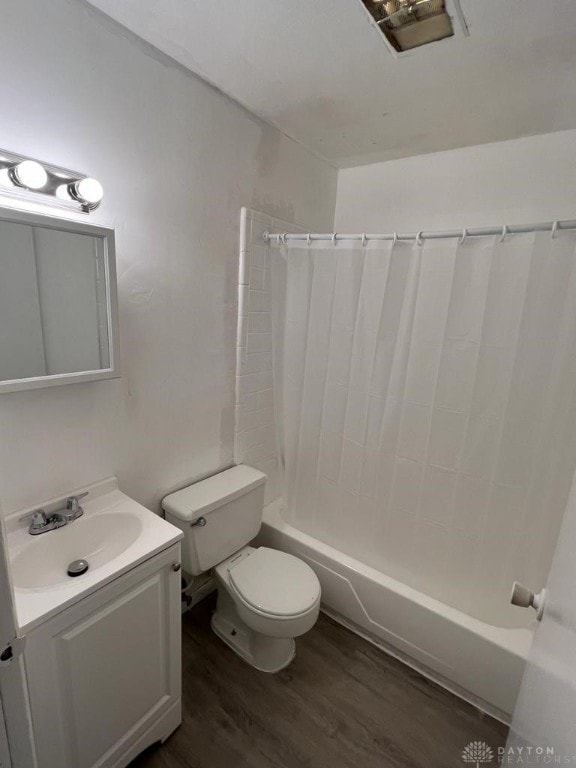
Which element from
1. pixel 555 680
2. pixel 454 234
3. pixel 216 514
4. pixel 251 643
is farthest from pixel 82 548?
pixel 454 234

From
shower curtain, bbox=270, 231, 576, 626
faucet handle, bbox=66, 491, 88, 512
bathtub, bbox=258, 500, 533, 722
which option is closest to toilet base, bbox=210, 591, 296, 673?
bathtub, bbox=258, 500, 533, 722

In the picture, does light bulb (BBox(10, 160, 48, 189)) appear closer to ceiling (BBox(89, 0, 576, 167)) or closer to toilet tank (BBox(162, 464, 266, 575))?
ceiling (BBox(89, 0, 576, 167))

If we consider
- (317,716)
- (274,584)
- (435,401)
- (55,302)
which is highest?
(55,302)

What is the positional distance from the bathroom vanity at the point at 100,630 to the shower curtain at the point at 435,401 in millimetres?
924

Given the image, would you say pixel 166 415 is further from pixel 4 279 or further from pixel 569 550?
pixel 569 550

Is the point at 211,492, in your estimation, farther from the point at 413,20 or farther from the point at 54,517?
the point at 413,20

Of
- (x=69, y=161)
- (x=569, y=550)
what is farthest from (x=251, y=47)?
(x=569, y=550)

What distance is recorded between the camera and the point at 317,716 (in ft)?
4.67

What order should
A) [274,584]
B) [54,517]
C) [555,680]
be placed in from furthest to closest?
[274,584] < [54,517] < [555,680]

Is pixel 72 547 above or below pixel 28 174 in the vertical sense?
below

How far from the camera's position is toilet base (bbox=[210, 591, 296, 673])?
5.25 ft

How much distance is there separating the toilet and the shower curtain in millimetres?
355

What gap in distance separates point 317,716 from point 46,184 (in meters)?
2.08

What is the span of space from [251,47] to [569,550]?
1.61 metres
